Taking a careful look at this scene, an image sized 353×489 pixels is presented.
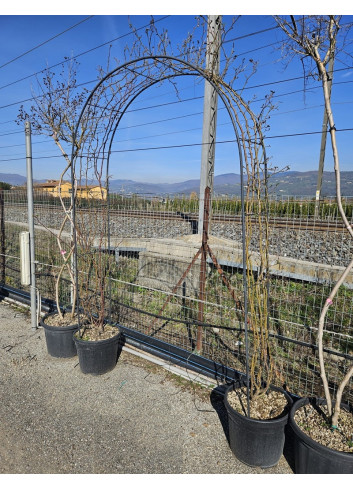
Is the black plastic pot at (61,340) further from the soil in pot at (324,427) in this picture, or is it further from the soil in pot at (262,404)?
the soil in pot at (324,427)

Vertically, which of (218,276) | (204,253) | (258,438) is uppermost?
(204,253)

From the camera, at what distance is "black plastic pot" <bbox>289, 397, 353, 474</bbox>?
1.94 metres

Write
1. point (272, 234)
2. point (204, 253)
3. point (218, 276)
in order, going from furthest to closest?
point (218, 276) < point (272, 234) < point (204, 253)

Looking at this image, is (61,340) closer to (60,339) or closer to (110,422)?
(60,339)

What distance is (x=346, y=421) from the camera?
2248 millimetres

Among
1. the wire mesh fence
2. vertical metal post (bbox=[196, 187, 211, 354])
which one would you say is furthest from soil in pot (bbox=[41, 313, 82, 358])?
vertical metal post (bbox=[196, 187, 211, 354])

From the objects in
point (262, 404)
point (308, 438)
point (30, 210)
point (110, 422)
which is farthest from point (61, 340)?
point (308, 438)

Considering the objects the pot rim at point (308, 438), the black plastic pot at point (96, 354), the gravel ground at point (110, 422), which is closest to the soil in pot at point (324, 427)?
the pot rim at point (308, 438)

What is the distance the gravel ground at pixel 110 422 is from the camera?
7.73 ft

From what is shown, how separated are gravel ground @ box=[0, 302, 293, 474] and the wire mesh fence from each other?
68cm

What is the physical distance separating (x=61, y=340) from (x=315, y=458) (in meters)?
2.82

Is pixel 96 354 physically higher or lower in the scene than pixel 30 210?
lower

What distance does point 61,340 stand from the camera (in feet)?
12.4

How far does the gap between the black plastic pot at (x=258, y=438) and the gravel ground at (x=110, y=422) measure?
0.23 ft
